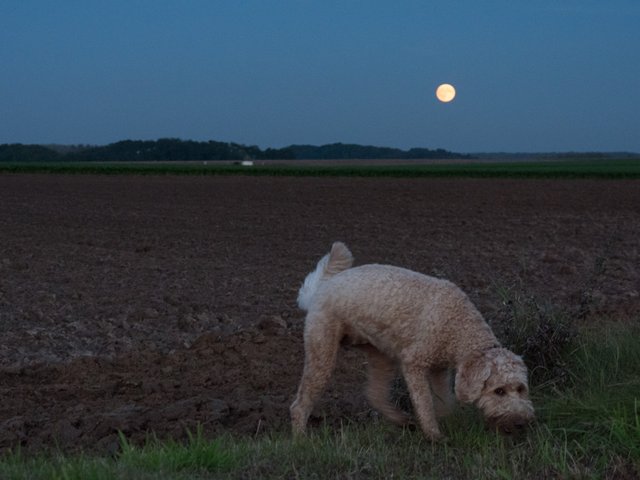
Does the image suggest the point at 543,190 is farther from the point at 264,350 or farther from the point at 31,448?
the point at 31,448

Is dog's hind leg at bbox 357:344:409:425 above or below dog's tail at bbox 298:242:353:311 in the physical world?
below

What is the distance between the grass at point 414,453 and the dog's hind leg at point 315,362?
198 mm

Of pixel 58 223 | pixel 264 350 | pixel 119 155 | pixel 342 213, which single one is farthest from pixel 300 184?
pixel 119 155

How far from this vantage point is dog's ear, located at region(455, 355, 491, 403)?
593 centimetres

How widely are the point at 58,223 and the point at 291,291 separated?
44.1ft

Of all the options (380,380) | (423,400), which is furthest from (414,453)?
(380,380)

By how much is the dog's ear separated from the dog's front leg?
0.87ft

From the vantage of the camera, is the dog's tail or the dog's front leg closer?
the dog's front leg

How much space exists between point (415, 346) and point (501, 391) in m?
0.74

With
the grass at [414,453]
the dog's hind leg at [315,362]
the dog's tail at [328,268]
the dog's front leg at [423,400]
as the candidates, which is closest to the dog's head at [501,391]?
the grass at [414,453]

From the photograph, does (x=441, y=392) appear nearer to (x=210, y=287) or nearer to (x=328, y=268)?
(x=328, y=268)

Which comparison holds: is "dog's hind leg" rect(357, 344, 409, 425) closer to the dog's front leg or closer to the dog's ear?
the dog's front leg

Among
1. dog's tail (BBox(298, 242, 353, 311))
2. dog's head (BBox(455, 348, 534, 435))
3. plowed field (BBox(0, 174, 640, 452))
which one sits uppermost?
dog's tail (BBox(298, 242, 353, 311))

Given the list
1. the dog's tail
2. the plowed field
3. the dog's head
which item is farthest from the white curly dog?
the plowed field
